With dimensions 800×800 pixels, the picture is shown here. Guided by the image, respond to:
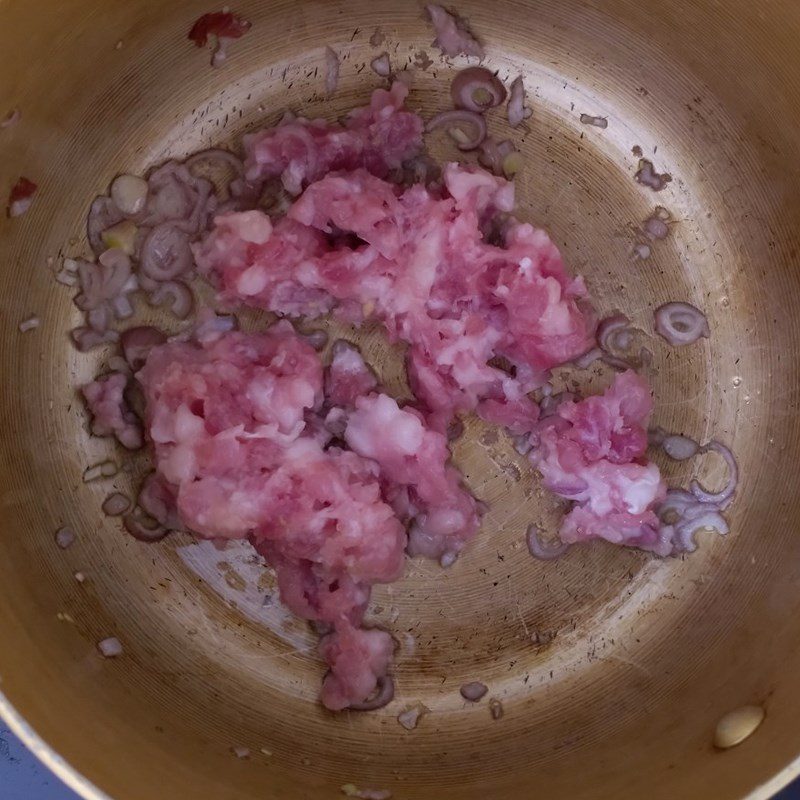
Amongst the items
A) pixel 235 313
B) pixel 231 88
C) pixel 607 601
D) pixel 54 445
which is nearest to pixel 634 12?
pixel 231 88

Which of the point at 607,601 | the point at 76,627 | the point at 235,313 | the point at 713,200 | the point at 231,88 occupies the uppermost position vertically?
the point at 231,88

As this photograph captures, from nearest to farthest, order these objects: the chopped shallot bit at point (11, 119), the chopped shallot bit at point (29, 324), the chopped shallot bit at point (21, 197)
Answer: the chopped shallot bit at point (11, 119) < the chopped shallot bit at point (21, 197) < the chopped shallot bit at point (29, 324)

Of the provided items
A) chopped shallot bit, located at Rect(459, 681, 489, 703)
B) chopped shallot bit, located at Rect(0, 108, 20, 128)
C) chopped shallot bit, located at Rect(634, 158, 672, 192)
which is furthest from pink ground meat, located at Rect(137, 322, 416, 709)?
chopped shallot bit, located at Rect(634, 158, 672, 192)

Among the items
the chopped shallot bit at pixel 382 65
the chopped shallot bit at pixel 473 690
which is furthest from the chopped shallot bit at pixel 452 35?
the chopped shallot bit at pixel 473 690

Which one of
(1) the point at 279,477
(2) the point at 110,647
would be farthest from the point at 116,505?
(1) the point at 279,477

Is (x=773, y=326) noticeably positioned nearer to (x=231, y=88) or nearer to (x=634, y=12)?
(x=634, y=12)

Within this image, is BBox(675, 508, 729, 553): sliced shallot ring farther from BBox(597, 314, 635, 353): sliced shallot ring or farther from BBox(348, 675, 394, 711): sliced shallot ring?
BBox(348, 675, 394, 711): sliced shallot ring

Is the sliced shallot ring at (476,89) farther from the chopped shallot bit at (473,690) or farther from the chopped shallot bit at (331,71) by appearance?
the chopped shallot bit at (473,690)

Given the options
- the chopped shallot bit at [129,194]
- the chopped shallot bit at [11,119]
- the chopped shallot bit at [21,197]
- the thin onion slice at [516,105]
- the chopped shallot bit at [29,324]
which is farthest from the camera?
the thin onion slice at [516,105]
